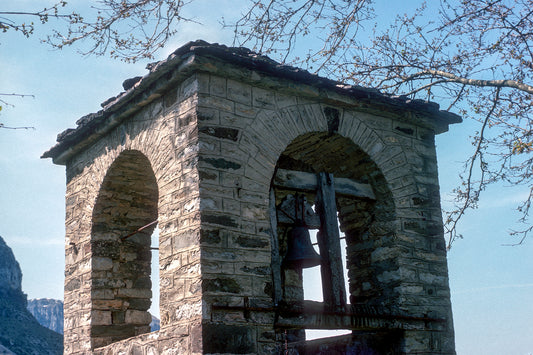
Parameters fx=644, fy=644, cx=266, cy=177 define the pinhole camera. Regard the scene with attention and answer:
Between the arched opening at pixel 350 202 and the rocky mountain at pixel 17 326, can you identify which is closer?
the arched opening at pixel 350 202

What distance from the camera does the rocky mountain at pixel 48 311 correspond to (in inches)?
4124

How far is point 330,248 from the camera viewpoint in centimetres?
521

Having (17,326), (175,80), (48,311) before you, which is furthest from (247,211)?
(48,311)

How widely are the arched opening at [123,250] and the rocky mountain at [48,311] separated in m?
105

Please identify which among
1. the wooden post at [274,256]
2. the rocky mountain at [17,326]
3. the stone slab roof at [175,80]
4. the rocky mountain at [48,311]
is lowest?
the wooden post at [274,256]

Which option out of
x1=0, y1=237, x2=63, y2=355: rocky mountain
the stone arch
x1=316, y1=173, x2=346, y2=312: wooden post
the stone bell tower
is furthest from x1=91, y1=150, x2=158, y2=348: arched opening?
x1=0, y1=237, x2=63, y2=355: rocky mountain

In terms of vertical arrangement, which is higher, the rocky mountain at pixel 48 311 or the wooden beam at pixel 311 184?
the rocky mountain at pixel 48 311

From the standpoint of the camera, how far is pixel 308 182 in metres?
5.33

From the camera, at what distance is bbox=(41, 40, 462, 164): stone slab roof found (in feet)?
15.7

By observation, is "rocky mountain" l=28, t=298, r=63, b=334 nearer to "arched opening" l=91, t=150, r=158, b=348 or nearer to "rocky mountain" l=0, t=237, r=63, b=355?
"rocky mountain" l=0, t=237, r=63, b=355

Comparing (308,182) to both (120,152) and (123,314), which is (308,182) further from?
(123,314)

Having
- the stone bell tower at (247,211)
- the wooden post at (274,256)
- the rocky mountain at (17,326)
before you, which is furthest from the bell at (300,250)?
the rocky mountain at (17,326)

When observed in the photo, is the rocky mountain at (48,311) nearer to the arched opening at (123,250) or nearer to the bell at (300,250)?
the arched opening at (123,250)

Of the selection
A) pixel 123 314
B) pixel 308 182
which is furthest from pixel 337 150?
pixel 123 314
